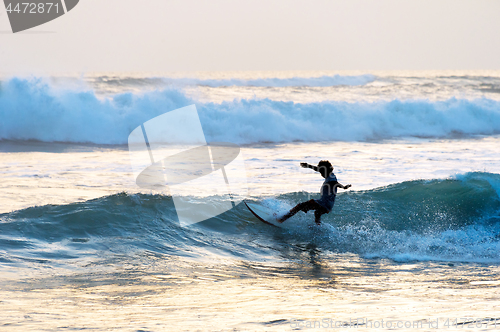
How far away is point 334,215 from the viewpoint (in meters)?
9.35

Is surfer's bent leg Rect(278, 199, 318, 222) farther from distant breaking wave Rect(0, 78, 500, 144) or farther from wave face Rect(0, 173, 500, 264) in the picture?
distant breaking wave Rect(0, 78, 500, 144)

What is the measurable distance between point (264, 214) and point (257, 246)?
3.97 ft

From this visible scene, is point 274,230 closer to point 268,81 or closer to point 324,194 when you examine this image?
point 324,194

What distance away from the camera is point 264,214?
861cm

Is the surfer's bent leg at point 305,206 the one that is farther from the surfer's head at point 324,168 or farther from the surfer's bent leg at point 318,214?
the surfer's head at point 324,168

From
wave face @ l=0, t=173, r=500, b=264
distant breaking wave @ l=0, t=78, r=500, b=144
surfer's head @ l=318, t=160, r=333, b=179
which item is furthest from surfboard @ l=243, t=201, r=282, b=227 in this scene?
distant breaking wave @ l=0, t=78, r=500, b=144

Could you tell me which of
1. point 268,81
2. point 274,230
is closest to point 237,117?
point 274,230

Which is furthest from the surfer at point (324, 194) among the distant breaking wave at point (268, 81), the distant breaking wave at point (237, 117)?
the distant breaking wave at point (268, 81)

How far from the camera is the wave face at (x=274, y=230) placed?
677 cm

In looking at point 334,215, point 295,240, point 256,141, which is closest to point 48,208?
point 295,240

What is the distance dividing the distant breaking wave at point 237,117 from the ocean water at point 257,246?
3.65ft

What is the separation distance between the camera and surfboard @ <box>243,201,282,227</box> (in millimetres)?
8430

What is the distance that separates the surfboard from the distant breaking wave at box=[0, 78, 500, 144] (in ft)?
40.0

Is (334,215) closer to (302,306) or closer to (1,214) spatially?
(302,306)
